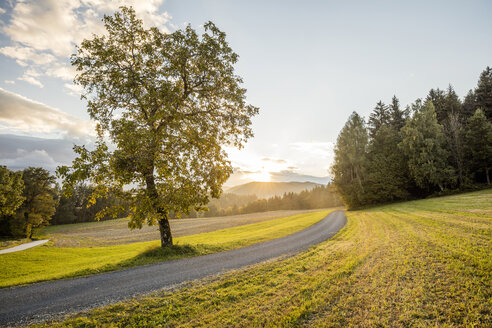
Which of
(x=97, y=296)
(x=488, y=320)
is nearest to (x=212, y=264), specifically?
(x=97, y=296)

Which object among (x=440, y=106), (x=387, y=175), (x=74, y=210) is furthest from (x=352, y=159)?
(x=74, y=210)

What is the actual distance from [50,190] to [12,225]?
7031 millimetres

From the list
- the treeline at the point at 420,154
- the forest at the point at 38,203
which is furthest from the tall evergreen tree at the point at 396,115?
the forest at the point at 38,203

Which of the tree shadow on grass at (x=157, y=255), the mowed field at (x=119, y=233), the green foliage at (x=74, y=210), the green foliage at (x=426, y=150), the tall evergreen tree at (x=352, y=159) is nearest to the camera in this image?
the tree shadow on grass at (x=157, y=255)

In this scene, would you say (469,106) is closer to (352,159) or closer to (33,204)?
(352,159)

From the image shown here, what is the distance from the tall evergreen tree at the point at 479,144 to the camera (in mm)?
34312

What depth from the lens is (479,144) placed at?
3538 cm

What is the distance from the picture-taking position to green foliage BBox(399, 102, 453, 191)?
35.8 m

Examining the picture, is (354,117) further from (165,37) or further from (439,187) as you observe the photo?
(165,37)

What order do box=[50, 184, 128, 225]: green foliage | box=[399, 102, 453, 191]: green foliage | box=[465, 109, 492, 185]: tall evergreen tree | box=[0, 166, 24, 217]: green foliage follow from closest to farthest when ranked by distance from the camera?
box=[0, 166, 24, 217]: green foliage
box=[465, 109, 492, 185]: tall evergreen tree
box=[399, 102, 453, 191]: green foliage
box=[50, 184, 128, 225]: green foliage

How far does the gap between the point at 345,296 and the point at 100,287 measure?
29.9 ft

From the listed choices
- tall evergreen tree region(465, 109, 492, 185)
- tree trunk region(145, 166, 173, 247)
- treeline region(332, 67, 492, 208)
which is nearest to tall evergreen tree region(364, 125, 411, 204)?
treeline region(332, 67, 492, 208)

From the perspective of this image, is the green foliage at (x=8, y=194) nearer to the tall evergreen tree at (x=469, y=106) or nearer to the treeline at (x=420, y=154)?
the treeline at (x=420, y=154)

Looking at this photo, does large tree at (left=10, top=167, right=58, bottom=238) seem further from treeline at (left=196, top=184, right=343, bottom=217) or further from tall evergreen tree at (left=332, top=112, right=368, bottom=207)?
treeline at (left=196, top=184, right=343, bottom=217)
